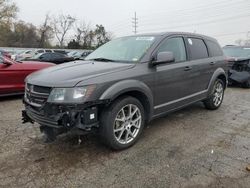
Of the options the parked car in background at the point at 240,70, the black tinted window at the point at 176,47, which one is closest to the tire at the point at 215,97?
the black tinted window at the point at 176,47

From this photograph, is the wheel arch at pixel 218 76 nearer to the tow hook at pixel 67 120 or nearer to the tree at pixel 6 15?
the tow hook at pixel 67 120

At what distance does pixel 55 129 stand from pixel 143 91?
54.8 inches

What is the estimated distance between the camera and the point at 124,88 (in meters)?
3.60

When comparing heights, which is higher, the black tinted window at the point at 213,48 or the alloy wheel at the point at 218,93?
the black tinted window at the point at 213,48

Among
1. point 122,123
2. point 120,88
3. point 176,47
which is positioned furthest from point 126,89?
point 176,47

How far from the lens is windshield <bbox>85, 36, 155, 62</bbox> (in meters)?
4.25

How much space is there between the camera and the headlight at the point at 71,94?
3.24 m

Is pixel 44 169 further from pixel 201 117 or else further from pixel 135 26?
pixel 135 26

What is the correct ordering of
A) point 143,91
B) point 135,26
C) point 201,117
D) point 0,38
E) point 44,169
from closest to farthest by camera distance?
point 44,169 < point 143,91 < point 201,117 < point 0,38 < point 135,26

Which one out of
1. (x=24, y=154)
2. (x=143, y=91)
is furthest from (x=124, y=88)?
(x=24, y=154)

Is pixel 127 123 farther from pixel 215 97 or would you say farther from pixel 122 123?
pixel 215 97

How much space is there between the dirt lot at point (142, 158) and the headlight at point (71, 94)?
0.85m

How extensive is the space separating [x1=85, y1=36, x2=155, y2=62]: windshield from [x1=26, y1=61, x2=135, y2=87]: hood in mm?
326

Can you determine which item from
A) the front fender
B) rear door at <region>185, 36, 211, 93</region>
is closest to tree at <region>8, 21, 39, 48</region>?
rear door at <region>185, 36, 211, 93</region>
